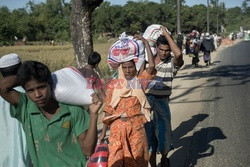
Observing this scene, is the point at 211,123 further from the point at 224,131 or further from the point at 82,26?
the point at 82,26

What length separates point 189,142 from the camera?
5430mm

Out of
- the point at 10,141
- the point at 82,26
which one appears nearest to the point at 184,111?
the point at 82,26

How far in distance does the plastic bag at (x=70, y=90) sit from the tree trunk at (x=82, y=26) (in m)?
4.38

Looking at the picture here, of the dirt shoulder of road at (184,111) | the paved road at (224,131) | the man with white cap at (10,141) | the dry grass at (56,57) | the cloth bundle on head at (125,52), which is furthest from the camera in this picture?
the dry grass at (56,57)

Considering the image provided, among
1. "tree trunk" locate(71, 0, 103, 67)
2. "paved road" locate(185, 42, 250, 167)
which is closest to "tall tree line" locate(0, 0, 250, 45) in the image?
"paved road" locate(185, 42, 250, 167)

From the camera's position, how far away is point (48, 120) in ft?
6.88

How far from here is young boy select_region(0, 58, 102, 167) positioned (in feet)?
6.57

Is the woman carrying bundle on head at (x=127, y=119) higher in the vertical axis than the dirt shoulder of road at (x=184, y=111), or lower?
higher

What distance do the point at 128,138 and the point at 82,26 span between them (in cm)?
361

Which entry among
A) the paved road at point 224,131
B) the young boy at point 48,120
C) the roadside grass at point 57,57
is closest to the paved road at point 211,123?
the paved road at point 224,131

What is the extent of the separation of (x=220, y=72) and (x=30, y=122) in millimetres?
12700

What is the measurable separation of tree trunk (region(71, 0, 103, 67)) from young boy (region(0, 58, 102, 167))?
4.25m

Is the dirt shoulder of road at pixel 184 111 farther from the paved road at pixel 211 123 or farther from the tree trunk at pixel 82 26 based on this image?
the tree trunk at pixel 82 26

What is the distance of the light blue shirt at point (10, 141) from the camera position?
2.47 metres
